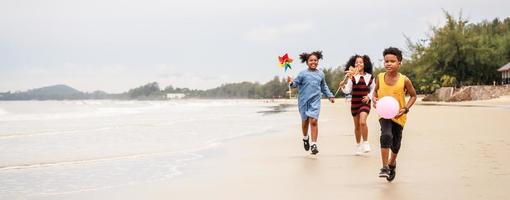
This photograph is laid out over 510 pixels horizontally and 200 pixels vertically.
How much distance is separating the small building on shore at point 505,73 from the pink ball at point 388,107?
179ft

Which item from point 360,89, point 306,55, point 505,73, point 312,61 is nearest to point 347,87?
point 360,89

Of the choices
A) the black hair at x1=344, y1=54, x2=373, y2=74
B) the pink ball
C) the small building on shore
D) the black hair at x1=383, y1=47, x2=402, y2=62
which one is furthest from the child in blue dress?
the small building on shore

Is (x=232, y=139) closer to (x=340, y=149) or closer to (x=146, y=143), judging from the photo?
(x=146, y=143)

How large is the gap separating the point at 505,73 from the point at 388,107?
5764 cm

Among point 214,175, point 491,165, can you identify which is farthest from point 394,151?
point 214,175

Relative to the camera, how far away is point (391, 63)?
18.4 ft

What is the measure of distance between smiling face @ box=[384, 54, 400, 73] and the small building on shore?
5430cm

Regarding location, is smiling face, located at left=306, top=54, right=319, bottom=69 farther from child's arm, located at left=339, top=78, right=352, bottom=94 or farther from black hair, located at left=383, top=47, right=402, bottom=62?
black hair, located at left=383, top=47, right=402, bottom=62

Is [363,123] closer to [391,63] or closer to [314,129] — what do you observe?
[314,129]

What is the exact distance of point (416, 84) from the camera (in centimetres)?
7450

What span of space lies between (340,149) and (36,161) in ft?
16.3

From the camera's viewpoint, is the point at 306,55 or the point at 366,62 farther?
the point at 306,55

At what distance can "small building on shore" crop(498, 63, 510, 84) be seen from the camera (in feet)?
180

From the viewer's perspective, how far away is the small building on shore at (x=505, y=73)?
54.8 meters
